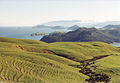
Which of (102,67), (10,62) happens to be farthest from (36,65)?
(102,67)

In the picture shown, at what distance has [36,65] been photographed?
42938 millimetres

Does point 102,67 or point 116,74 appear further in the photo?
point 102,67

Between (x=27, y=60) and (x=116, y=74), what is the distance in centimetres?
3338

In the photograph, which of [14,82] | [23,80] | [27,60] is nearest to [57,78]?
[23,80]

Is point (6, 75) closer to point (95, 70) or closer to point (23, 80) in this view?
point (23, 80)

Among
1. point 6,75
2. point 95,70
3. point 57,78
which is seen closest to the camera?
point 6,75

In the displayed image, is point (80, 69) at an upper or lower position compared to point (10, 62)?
lower

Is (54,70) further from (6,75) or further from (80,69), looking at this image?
(6,75)

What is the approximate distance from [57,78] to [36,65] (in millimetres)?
10522

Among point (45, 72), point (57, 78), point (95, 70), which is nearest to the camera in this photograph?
point (57, 78)

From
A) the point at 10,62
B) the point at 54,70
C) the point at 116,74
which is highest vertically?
the point at 10,62

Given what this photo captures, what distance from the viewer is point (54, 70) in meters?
41.4

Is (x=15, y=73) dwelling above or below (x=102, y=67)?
above

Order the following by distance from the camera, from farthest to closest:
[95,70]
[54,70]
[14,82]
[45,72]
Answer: [95,70], [54,70], [45,72], [14,82]
